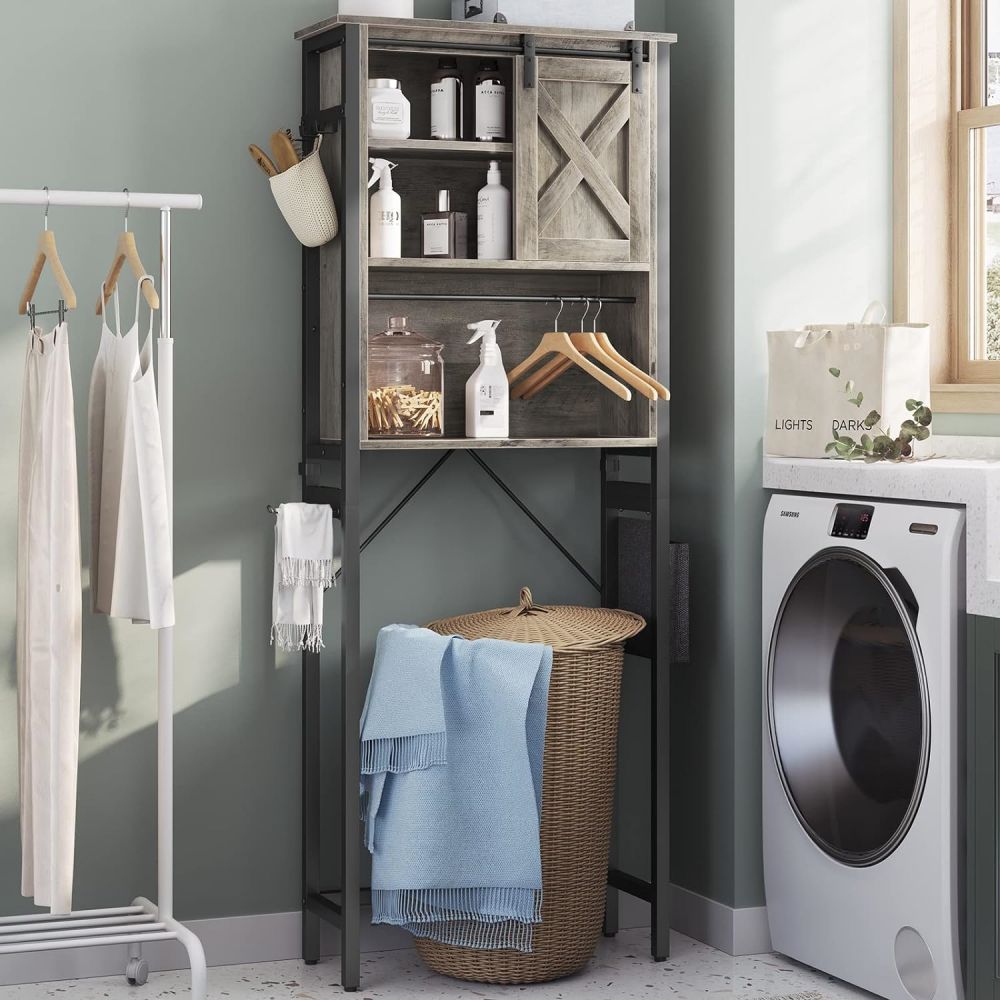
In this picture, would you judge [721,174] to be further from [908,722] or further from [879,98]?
[908,722]

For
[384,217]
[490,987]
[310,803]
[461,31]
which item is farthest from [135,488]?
[490,987]

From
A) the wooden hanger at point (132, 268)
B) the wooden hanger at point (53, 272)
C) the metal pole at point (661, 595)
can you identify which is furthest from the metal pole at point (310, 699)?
the metal pole at point (661, 595)

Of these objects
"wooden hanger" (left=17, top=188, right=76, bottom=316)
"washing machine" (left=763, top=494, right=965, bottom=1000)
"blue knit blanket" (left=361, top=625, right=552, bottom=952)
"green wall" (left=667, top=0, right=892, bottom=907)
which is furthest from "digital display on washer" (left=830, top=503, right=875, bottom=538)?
"wooden hanger" (left=17, top=188, right=76, bottom=316)

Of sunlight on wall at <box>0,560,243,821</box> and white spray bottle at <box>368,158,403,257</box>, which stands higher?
white spray bottle at <box>368,158,403,257</box>

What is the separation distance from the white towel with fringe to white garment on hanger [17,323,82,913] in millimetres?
465

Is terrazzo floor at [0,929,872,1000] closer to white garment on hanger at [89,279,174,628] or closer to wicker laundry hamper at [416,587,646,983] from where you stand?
wicker laundry hamper at [416,587,646,983]

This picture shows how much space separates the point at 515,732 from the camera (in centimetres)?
279

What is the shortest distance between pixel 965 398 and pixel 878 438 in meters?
0.39

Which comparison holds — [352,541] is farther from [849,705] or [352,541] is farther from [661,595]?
[849,705]

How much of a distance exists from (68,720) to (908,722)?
1541mm

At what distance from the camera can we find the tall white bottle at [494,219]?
294 cm

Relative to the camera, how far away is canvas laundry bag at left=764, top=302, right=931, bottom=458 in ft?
9.43

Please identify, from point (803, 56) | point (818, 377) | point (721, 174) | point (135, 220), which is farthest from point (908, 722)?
point (135, 220)

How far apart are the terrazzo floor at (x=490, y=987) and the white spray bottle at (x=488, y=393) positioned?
1.14 meters
